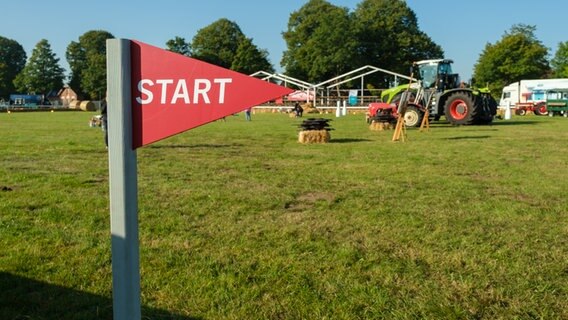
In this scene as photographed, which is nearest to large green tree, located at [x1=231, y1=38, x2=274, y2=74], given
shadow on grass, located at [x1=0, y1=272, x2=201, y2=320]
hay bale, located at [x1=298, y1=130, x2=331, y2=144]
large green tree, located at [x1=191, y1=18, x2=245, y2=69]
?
large green tree, located at [x1=191, y1=18, x2=245, y2=69]

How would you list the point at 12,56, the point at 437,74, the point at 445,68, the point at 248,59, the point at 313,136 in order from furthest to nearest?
the point at 12,56 → the point at 248,59 → the point at 445,68 → the point at 437,74 → the point at 313,136

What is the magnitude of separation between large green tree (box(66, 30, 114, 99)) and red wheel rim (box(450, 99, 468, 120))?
85090mm

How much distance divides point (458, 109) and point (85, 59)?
325 feet

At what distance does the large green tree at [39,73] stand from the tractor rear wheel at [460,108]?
A: 94.1 meters

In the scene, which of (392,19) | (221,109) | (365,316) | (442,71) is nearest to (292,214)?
(365,316)

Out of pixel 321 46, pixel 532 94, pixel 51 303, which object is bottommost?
pixel 51 303

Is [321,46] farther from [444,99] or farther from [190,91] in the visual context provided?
[190,91]

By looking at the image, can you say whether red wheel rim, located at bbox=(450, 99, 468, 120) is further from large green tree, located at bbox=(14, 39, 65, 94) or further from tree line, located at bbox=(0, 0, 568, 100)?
large green tree, located at bbox=(14, 39, 65, 94)

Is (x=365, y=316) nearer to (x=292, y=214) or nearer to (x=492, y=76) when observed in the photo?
(x=292, y=214)

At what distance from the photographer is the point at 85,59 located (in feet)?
348

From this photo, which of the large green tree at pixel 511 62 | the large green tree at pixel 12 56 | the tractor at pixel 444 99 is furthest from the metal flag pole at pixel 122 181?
the large green tree at pixel 12 56

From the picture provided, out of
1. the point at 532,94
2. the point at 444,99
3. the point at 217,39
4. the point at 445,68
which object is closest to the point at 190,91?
the point at 444,99

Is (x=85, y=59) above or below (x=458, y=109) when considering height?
above

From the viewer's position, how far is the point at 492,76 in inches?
2537
